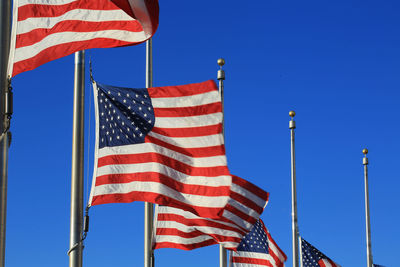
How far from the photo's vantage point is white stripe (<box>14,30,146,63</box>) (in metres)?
12.1

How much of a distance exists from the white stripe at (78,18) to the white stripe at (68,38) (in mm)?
209

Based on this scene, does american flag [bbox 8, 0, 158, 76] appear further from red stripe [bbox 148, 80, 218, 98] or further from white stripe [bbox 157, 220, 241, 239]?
white stripe [bbox 157, 220, 241, 239]

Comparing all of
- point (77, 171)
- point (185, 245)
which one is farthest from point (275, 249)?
point (77, 171)

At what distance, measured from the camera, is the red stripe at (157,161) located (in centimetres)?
1473

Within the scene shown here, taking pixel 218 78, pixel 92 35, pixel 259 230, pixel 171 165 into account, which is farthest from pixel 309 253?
pixel 92 35

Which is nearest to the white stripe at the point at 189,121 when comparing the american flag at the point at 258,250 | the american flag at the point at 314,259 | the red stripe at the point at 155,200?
the red stripe at the point at 155,200

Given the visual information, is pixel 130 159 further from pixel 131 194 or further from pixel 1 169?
pixel 1 169

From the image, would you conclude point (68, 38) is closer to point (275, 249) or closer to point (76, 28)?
point (76, 28)

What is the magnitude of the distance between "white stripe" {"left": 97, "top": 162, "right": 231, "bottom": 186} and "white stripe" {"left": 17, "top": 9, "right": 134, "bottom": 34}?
10.7 feet

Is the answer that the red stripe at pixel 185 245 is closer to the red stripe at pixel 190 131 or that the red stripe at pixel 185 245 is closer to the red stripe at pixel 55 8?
the red stripe at pixel 190 131

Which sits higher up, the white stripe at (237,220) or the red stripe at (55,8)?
the red stripe at (55,8)

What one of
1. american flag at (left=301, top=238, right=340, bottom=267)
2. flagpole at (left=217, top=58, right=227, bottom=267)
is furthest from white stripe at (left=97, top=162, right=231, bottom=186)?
american flag at (left=301, top=238, right=340, bottom=267)

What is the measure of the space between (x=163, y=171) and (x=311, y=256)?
48.1 ft

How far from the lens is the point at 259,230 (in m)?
24.5
